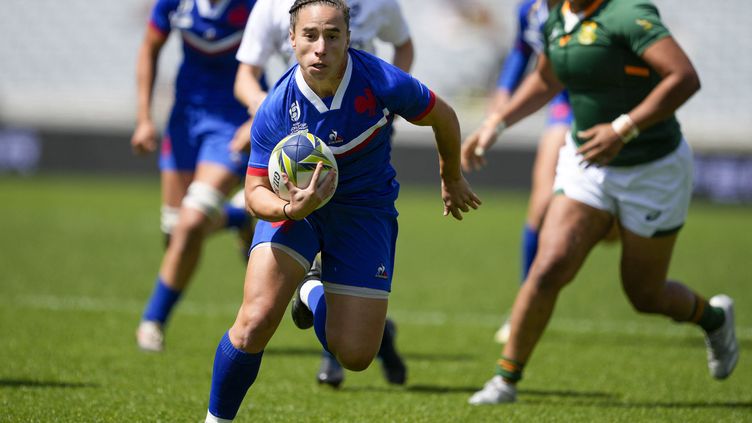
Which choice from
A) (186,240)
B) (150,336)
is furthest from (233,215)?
(150,336)

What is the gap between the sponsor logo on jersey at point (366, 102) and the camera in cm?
414

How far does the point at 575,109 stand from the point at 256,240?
201 cm

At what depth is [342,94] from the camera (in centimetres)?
412

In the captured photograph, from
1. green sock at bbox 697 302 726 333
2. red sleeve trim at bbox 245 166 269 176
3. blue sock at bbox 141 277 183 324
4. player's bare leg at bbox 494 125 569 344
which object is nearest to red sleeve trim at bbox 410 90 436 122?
red sleeve trim at bbox 245 166 269 176

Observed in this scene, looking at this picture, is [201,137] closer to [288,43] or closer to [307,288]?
[288,43]

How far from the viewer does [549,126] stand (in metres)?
7.70

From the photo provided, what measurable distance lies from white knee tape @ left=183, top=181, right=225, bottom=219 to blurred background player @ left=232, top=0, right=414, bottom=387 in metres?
0.88

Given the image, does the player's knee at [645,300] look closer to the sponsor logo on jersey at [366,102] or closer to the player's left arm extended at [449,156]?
the player's left arm extended at [449,156]

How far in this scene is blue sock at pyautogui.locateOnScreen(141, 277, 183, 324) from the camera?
6574mm

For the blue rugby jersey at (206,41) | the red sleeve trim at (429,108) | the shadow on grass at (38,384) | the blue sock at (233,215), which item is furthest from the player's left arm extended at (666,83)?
the blue sock at (233,215)

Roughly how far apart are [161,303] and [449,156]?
2.93m

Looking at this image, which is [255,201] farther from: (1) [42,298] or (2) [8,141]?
(2) [8,141]

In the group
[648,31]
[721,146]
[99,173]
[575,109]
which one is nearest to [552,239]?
[575,109]

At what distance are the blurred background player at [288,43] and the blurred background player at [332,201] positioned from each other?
1174mm
